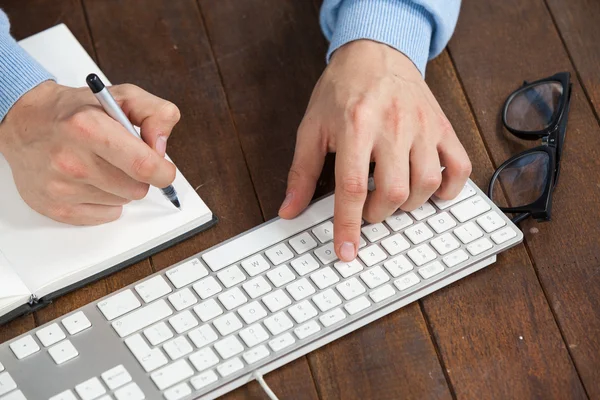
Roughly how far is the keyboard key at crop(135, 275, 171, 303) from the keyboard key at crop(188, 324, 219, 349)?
0.05 m

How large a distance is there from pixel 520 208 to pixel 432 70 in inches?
9.0

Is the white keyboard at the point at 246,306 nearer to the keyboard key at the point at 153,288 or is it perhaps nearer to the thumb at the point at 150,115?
the keyboard key at the point at 153,288

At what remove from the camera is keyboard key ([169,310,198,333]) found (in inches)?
28.1

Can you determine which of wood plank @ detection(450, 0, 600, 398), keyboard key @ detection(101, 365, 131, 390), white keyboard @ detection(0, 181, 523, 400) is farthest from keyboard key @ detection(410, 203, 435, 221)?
keyboard key @ detection(101, 365, 131, 390)

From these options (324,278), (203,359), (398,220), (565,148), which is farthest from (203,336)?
(565,148)

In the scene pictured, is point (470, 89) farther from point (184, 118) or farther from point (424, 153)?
point (184, 118)

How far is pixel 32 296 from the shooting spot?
2.44 feet

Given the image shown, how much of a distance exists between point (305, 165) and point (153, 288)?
0.20m

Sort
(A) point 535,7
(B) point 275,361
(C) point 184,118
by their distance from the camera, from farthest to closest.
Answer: (A) point 535,7 → (C) point 184,118 → (B) point 275,361

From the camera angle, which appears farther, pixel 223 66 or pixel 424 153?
pixel 223 66

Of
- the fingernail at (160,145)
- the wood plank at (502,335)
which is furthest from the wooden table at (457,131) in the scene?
the fingernail at (160,145)

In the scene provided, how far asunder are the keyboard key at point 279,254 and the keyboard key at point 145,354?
14 cm

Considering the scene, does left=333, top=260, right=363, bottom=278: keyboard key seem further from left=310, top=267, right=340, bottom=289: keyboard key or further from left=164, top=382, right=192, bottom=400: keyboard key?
left=164, top=382, right=192, bottom=400: keyboard key

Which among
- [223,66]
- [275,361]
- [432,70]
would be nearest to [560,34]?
[432,70]
